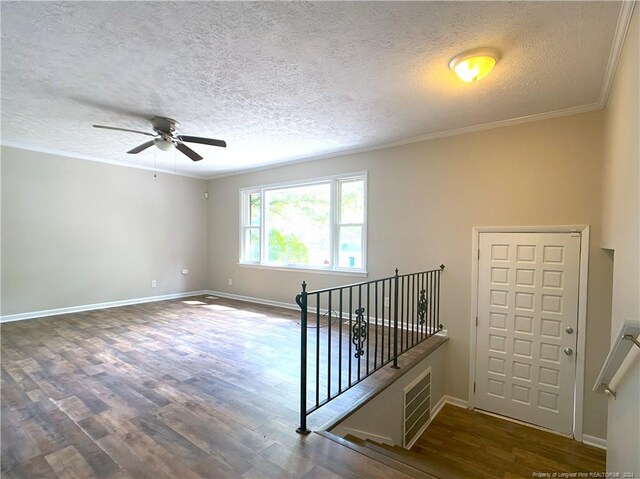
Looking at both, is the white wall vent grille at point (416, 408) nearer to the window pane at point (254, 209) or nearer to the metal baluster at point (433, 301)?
the metal baluster at point (433, 301)

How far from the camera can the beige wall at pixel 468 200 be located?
3.08m

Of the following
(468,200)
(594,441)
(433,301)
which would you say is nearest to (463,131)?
(468,200)

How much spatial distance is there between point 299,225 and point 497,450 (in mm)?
4051

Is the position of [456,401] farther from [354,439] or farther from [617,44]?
[617,44]

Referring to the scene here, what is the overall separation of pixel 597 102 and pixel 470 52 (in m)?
1.81

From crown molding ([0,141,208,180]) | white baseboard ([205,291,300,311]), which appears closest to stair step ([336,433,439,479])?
white baseboard ([205,291,300,311])

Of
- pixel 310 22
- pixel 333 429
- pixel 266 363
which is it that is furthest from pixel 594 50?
pixel 266 363

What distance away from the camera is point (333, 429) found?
7.18ft

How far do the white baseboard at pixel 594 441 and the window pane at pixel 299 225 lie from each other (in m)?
3.58

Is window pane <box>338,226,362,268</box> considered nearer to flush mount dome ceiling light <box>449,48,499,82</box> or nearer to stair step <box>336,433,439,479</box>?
flush mount dome ceiling light <box>449,48,499,82</box>

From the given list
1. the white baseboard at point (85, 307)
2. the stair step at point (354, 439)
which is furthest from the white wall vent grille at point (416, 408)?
the white baseboard at point (85, 307)

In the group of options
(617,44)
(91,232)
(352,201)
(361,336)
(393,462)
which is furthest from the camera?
(91,232)

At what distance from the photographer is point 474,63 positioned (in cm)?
226

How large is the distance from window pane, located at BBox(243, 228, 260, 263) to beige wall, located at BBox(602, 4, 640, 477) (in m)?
5.29
